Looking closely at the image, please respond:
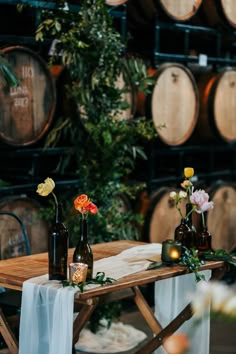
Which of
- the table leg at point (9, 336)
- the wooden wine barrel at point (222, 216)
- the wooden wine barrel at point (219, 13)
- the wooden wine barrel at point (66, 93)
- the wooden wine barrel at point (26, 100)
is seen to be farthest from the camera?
the wooden wine barrel at point (222, 216)

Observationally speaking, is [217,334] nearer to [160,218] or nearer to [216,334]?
[216,334]

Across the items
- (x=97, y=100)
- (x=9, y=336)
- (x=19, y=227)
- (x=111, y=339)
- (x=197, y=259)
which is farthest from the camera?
(x=111, y=339)

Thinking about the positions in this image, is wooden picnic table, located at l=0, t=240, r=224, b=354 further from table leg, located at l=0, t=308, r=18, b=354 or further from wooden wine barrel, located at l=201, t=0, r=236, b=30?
wooden wine barrel, located at l=201, t=0, r=236, b=30

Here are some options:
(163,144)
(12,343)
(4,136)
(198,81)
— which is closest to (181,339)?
(12,343)

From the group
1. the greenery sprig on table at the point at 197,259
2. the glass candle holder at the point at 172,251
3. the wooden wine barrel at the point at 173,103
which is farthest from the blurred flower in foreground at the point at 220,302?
the wooden wine barrel at the point at 173,103

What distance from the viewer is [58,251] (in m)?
2.73

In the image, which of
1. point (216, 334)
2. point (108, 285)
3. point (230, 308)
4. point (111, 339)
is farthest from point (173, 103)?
point (230, 308)

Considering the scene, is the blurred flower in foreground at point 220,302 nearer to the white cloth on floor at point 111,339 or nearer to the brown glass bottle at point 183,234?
the brown glass bottle at point 183,234

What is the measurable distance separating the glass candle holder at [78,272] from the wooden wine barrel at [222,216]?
3.38 m

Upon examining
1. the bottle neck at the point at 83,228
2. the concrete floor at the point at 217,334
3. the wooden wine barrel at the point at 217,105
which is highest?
the wooden wine barrel at the point at 217,105

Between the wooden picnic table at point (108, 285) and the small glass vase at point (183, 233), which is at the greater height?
the small glass vase at point (183, 233)

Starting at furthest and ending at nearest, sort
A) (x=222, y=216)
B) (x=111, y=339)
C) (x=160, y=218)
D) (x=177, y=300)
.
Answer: (x=222, y=216) → (x=160, y=218) → (x=111, y=339) → (x=177, y=300)

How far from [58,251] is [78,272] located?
17cm

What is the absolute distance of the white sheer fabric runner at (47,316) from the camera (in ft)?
8.41
